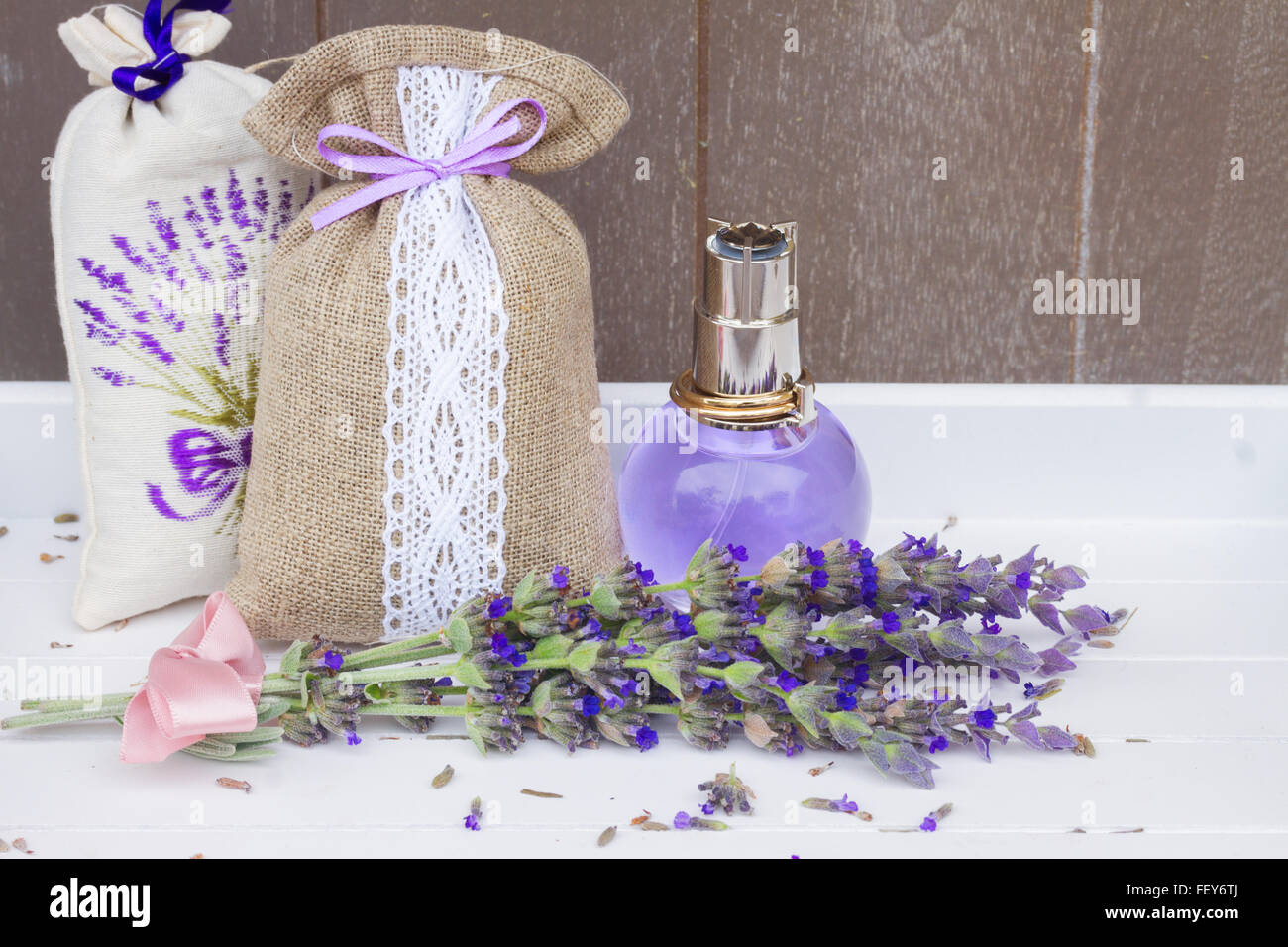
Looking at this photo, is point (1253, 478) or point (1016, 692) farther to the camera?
point (1253, 478)

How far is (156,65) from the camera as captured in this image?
681 millimetres

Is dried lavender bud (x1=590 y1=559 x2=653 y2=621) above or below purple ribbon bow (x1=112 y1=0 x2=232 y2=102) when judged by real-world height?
below

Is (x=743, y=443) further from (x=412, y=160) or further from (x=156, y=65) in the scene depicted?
(x=156, y=65)

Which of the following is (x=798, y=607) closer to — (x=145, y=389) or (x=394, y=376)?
(x=394, y=376)

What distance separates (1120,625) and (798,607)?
0.70 ft

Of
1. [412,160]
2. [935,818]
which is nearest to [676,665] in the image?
[935,818]

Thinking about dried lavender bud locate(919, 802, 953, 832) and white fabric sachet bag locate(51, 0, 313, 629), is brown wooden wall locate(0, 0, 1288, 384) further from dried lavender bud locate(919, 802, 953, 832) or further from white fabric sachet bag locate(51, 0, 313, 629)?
dried lavender bud locate(919, 802, 953, 832)

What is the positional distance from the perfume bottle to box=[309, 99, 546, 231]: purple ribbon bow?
12 centimetres

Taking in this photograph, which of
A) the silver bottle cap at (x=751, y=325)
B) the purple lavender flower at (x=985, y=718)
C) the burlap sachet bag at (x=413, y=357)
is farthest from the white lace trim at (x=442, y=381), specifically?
the purple lavender flower at (x=985, y=718)

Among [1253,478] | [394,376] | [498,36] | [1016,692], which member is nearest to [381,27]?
[498,36]

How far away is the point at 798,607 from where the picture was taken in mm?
602

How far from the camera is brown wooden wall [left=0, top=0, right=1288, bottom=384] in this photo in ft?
2.58

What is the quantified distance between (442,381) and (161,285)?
0.57 feet

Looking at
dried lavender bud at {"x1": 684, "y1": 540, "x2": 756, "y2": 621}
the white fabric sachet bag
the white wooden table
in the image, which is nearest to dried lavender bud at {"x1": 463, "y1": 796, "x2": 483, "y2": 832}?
the white wooden table
